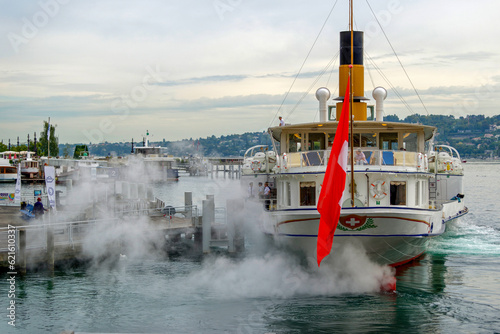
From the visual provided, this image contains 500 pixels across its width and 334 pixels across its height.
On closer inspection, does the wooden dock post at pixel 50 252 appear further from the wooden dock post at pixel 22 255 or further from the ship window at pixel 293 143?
the ship window at pixel 293 143

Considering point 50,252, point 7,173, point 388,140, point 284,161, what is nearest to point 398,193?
point 388,140

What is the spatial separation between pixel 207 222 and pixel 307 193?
769 cm

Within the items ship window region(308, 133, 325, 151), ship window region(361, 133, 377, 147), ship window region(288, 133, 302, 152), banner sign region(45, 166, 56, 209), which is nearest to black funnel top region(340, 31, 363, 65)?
ship window region(361, 133, 377, 147)

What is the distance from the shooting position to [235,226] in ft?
94.8


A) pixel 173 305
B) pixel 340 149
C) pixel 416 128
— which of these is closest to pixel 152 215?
pixel 173 305

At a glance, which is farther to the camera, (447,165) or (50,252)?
(447,165)

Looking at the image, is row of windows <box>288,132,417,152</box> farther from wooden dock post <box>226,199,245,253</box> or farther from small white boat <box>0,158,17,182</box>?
small white boat <box>0,158,17,182</box>

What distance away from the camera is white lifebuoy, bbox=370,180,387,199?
70.1 ft

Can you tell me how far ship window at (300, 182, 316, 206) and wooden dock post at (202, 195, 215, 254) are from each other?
723cm

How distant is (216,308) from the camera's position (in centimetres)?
2028

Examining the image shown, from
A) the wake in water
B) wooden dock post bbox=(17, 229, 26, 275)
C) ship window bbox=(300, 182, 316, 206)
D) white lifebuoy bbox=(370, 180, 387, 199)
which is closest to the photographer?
white lifebuoy bbox=(370, 180, 387, 199)

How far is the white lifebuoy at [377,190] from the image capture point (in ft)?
70.1

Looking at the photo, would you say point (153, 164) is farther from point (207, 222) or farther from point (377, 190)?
point (377, 190)

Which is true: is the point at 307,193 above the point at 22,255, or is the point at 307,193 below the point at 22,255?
above
